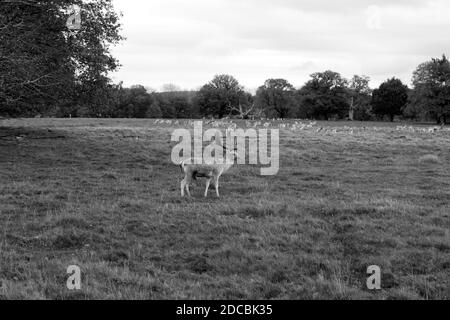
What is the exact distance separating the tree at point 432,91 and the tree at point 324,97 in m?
21.1

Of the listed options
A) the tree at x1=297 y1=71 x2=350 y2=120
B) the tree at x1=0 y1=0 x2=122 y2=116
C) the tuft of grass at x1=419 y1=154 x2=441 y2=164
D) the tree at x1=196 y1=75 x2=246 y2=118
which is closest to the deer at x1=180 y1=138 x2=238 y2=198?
the tree at x1=0 y1=0 x2=122 y2=116

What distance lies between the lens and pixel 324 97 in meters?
117

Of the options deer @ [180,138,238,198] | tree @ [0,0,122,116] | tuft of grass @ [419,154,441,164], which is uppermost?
tree @ [0,0,122,116]

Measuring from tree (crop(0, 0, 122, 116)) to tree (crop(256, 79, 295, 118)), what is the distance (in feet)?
301

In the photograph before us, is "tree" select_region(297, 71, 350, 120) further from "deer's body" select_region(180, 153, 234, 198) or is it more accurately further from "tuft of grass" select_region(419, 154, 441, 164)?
"deer's body" select_region(180, 153, 234, 198)

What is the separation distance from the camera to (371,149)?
32.5m

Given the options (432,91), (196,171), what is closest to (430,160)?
(196,171)

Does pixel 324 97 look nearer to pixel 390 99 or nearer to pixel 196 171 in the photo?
pixel 390 99

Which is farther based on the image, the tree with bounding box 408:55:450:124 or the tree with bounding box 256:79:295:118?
the tree with bounding box 256:79:295:118

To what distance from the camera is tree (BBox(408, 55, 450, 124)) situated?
92.2 m

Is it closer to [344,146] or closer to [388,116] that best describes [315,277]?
[344,146]

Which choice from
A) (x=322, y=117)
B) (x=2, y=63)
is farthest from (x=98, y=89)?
(x=322, y=117)

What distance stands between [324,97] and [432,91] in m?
28.4
